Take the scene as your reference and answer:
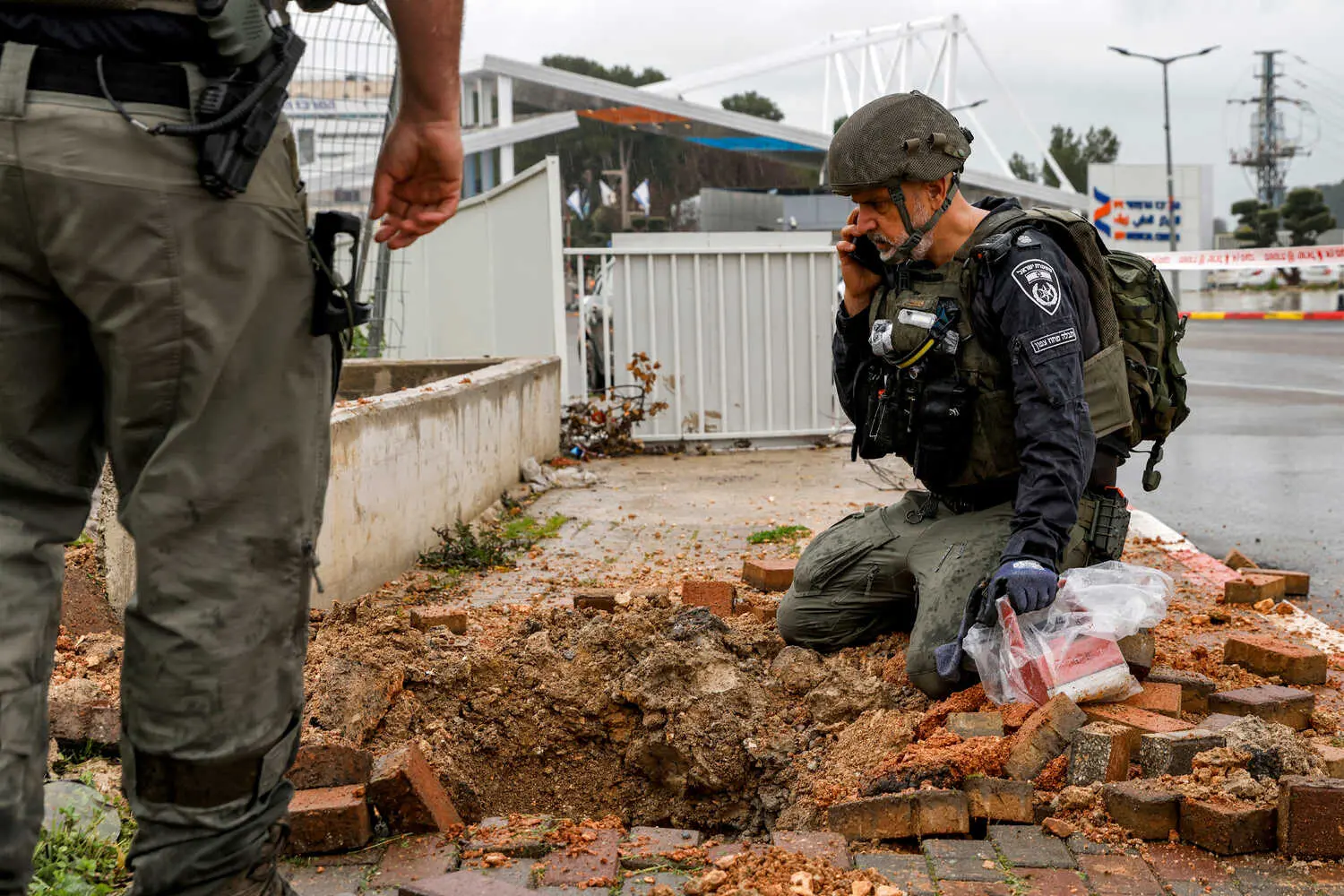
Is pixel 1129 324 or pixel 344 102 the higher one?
pixel 344 102

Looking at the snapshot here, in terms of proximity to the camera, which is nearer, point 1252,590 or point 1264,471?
point 1252,590

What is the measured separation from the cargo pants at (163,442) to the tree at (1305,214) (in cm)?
4860

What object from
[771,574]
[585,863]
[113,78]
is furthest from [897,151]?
[113,78]

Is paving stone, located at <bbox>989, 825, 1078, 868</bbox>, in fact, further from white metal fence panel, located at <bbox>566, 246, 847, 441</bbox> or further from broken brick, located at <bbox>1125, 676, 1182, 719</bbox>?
white metal fence panel, located at <bbox>566, 246, 847, 441</bbox>

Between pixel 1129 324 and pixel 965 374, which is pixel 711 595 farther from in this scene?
pixel 1129 324

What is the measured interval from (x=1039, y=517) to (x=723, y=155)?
2960 cm

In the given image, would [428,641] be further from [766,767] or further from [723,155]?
[723,155]

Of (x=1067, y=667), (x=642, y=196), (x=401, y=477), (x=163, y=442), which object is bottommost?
(x=1067, y=667)

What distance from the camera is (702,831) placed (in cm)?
340

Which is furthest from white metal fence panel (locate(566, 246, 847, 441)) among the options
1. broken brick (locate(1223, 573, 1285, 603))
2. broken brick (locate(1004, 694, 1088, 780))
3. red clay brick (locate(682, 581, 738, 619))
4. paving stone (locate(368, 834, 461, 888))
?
paving stone (locate(368, 834, 461, 888))

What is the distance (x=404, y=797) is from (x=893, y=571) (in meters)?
1.86

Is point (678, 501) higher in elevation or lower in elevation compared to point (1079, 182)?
lower

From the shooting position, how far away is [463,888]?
2301 mm

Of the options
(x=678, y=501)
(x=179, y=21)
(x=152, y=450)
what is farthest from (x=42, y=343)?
(x=678, y=501)
